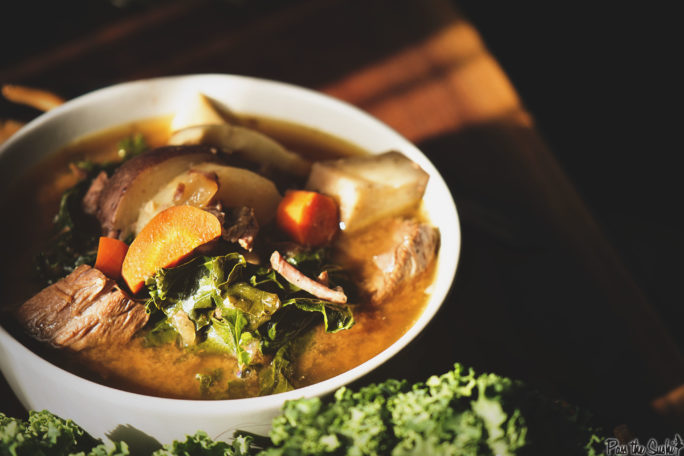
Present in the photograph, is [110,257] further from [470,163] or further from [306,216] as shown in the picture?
[470,163]

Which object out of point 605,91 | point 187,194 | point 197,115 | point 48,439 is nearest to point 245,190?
point 187,194

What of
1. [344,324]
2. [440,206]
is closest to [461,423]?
[344,324]

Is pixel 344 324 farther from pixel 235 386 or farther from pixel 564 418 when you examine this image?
pixel 564 418

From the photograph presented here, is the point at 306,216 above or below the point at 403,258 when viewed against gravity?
above

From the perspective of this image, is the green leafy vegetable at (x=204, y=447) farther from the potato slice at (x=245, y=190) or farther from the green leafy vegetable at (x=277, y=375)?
the potato slice at (x=245, y=190)

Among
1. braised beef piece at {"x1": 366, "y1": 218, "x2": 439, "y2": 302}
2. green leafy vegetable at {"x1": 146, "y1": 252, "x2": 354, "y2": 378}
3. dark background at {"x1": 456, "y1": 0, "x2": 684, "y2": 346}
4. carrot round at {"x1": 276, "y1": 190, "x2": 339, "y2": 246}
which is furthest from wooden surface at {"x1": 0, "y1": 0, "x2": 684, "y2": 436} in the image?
A: dark background at {"x1": 456, "y1": 0, "x2": 684, "y2": 346}
